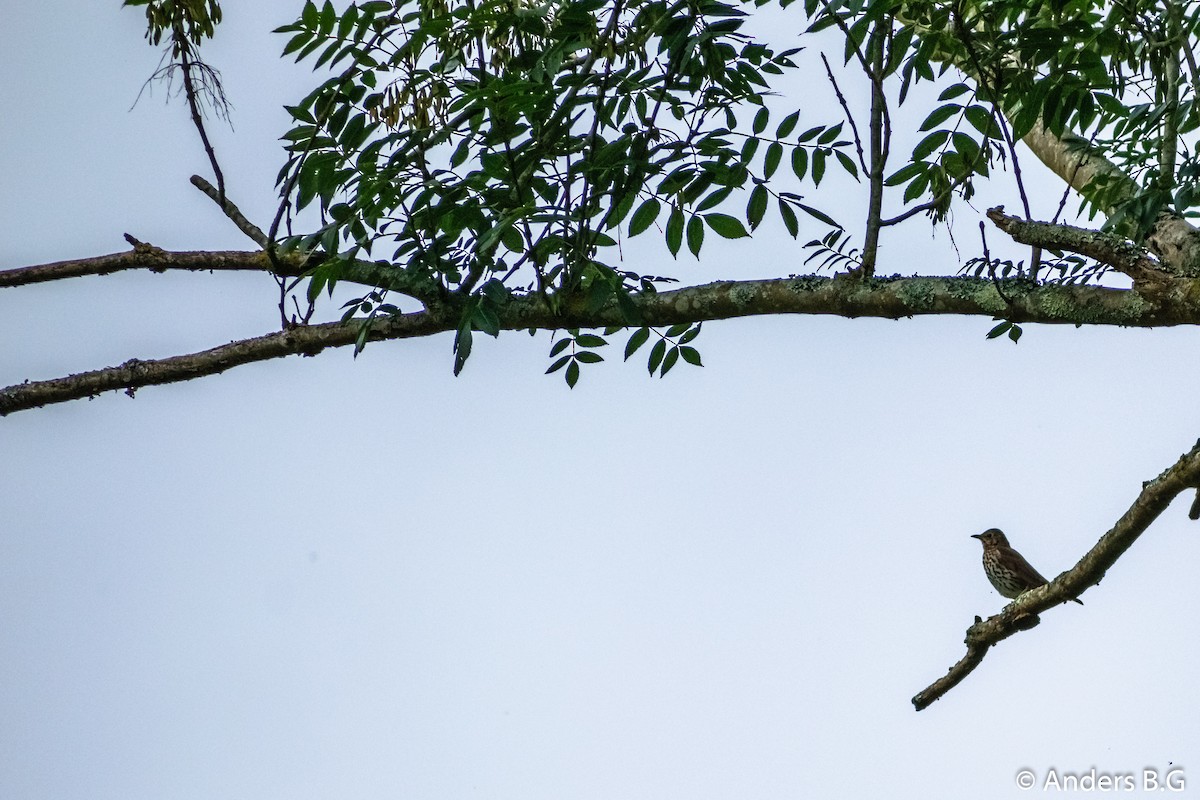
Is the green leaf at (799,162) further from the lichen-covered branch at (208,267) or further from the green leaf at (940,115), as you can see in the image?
the lichen-covered branch at (208,267)

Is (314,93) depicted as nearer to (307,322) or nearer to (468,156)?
(468,156)

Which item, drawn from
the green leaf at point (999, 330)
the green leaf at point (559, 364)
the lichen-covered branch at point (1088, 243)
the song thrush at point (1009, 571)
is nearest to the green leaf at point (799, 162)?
the lichen-covered branch at point (1088, 243)

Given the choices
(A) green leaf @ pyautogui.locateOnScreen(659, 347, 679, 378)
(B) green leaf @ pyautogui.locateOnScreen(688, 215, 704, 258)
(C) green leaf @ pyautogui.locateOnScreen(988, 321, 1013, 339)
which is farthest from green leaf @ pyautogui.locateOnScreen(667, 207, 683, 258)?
(C) green leaf @ pyautogui.locateOnScreen(988, 321, 1013, 339)

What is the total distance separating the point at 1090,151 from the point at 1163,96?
0.30m

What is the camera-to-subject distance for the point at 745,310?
3.54 metres

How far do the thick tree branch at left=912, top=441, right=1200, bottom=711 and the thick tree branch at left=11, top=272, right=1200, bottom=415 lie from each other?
0.49m

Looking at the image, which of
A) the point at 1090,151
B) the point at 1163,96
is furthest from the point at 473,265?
the point at 1163,96

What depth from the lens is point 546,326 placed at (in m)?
3.69

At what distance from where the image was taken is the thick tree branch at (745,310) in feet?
10.3

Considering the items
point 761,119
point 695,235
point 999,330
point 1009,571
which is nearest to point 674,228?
point 695,235

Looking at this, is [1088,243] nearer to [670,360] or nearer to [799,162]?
[799,162]

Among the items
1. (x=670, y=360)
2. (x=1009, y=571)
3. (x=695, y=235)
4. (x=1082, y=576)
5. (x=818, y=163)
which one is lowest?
(x=1009, y=571)

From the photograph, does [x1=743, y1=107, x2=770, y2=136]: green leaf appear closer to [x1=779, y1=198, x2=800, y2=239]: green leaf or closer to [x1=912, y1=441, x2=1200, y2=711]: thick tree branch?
[x1=779, y1=198, x2=800, y2=239]: green leaf

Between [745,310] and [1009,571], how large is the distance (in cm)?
220
